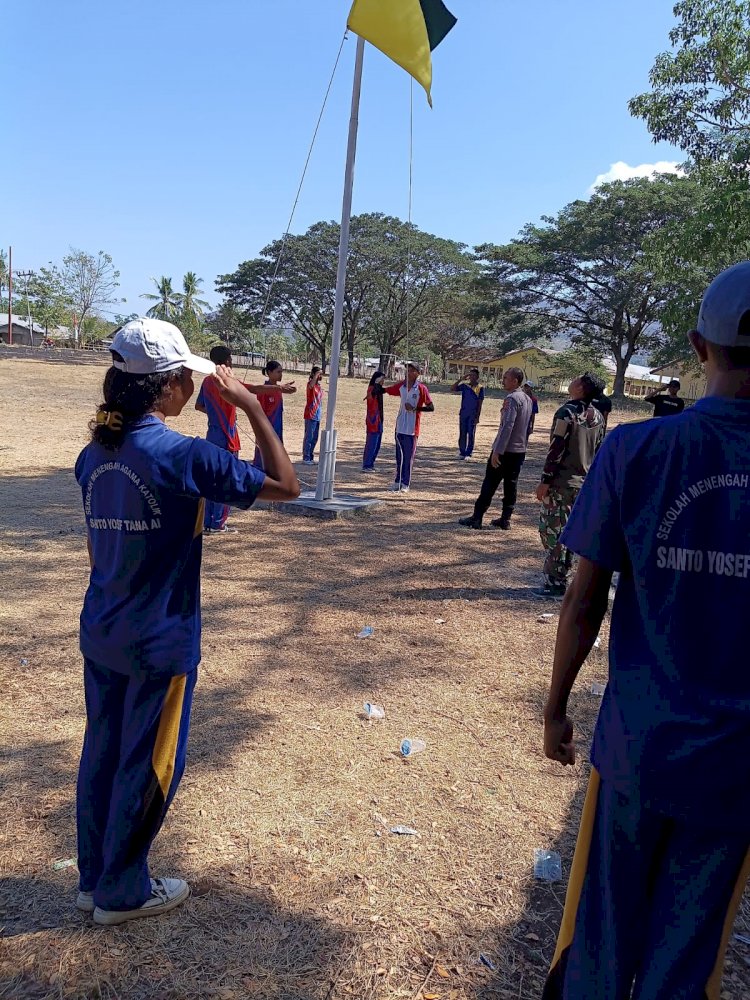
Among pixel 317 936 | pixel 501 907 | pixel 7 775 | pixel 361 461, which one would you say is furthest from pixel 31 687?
pixel 361 461

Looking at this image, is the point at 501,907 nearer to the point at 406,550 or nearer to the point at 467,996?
the point at 467,996

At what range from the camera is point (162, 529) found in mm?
2172

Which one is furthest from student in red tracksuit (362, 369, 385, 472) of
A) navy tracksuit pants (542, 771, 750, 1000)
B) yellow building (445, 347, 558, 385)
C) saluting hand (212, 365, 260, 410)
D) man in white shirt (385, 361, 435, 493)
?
yellow building (445, 347, 558, 385)

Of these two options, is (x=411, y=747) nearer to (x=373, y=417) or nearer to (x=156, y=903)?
(x=156, y=903)

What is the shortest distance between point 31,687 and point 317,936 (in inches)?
93.4

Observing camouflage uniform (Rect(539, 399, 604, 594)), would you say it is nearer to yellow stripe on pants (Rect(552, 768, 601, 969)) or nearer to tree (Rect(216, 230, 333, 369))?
yellow stripe on pants (Rect(552, 768, 601, 969))

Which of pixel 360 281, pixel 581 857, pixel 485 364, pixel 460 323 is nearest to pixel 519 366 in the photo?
pixel 460 323

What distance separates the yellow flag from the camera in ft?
24.8

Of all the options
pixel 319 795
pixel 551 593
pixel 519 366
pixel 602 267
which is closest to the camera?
pixel 319 795

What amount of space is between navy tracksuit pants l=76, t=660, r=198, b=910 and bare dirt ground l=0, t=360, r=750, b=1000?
27 centimetres

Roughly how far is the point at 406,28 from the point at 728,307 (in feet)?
25.1

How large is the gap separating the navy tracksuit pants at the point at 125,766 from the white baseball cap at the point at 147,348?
2.92 ft

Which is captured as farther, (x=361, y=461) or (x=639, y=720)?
(x=361, y=461)

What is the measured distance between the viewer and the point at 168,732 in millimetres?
2254
